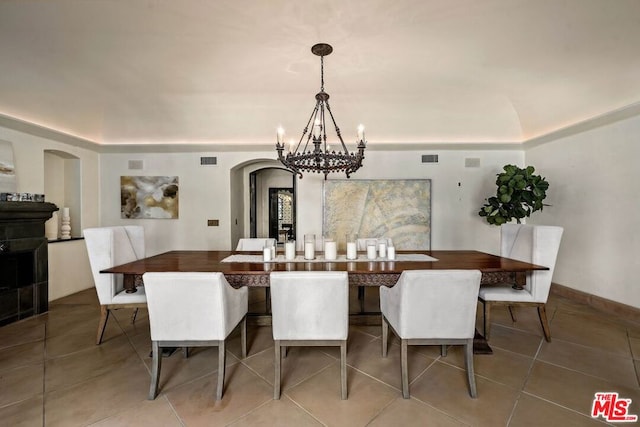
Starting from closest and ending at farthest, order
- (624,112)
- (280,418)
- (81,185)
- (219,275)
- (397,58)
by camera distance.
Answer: (280,418) → (219,275) → (397,58) → (624,112) → (81,185)

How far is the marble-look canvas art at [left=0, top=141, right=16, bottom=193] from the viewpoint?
3.37 metres

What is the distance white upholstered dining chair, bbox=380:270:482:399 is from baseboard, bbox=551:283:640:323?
2.76m

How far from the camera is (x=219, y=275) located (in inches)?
73.3

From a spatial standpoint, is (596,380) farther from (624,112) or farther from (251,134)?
(251,134)

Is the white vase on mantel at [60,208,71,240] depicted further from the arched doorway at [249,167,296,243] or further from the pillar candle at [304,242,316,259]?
the arched doorway at [249,167,296,243]

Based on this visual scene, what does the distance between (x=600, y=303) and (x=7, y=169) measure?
7.38 m

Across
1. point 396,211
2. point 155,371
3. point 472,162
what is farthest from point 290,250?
point 472,162

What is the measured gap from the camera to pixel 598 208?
12.0 feet

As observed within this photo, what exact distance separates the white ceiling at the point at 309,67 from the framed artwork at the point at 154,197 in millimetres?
670

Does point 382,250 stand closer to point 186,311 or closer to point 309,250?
point 309,250

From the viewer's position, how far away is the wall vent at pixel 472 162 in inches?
194

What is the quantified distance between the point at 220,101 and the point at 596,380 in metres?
4.72

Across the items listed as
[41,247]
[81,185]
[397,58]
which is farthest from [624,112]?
[81,185]

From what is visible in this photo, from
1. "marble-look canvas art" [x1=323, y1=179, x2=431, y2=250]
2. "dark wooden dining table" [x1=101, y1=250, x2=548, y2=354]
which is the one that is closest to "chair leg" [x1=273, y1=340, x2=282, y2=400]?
"dark wooden dining table" [x1=101, y1=250, x2=548, y2=354]
